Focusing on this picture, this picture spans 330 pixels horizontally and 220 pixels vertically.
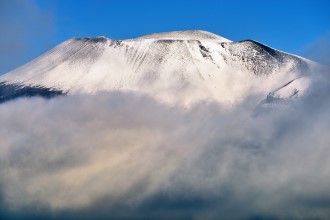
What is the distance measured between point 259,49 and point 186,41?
28.1m

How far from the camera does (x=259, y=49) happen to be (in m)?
200

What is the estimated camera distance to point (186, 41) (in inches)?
7766
